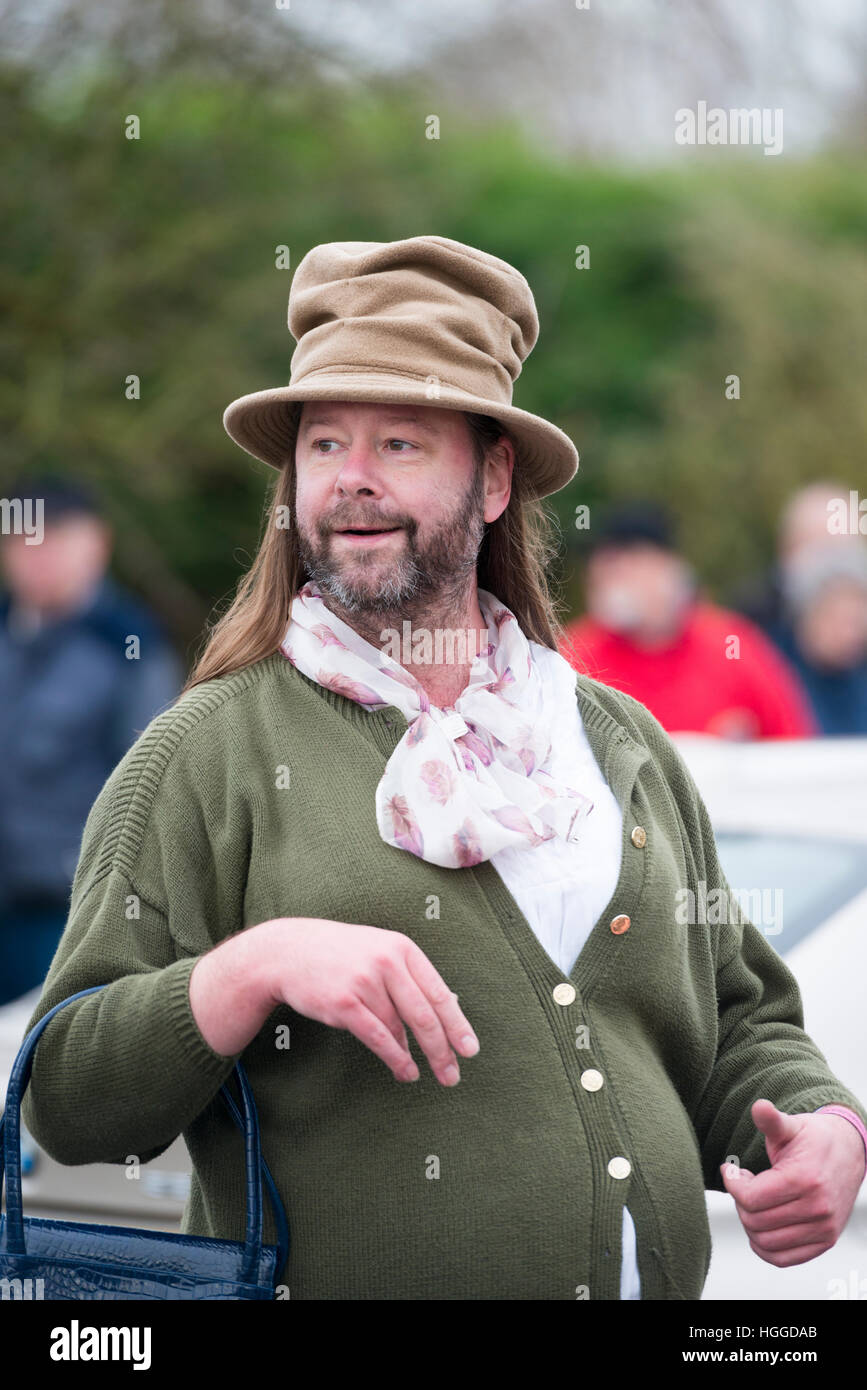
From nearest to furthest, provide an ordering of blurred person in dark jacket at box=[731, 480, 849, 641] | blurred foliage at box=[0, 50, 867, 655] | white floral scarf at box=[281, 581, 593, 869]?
white floral scarf at box=[281, 581, 593, 869]
blurred person in dark jacket at box=[731, 480, 849, 641]
blurred foliage at box=[0, 50, 867, 655]

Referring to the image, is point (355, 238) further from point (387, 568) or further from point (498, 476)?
point (387, 568)

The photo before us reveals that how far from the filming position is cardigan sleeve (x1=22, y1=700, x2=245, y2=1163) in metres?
1.72

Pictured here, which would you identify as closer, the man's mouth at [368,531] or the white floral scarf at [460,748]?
the white floral scarf at [460,748]

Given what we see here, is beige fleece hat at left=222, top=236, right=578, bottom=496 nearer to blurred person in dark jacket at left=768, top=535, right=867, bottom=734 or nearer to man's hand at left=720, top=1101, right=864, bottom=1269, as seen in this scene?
man's hand at left=720, top=1101, right=864, bottom=1269

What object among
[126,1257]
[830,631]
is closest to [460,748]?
[126,1257]

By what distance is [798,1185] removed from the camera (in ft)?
6.28

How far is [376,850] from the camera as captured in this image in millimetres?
1853

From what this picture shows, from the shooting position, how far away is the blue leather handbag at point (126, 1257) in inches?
68.6

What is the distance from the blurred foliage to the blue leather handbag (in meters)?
8.62

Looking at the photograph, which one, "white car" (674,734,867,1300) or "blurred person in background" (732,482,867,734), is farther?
"blurred person in background" (732,482,867,734)

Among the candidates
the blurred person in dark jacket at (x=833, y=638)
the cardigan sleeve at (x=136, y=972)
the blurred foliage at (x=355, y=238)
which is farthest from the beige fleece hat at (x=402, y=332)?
the blurred foliage at (x=355, y=238)

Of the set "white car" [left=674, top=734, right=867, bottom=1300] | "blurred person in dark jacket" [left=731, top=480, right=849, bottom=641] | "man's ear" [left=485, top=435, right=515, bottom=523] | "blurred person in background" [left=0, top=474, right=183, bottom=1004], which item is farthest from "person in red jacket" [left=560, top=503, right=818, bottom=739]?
"man's ear" [left=485, top=435, right=515, bottom=523]

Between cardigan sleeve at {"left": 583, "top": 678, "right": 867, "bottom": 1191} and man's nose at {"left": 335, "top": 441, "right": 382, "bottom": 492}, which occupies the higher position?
man's nose at {"left": 335, "top": 441, "right": 382, "bottom": 492}

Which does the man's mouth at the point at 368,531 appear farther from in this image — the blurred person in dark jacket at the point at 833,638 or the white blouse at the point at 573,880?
the blurred person in dark jacket at the point at 833,638
